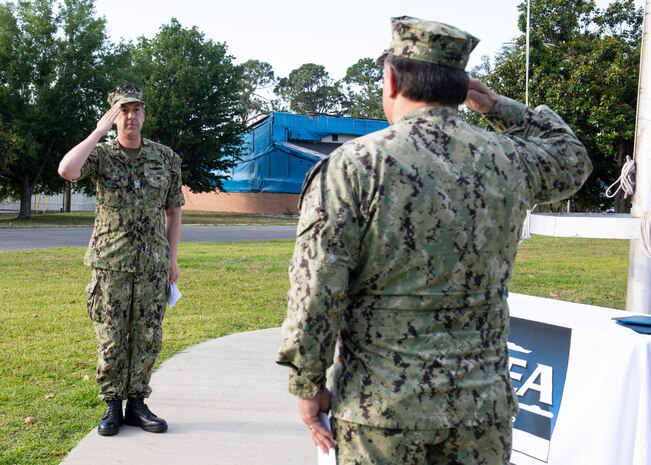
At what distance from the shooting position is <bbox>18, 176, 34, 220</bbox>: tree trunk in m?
33.2

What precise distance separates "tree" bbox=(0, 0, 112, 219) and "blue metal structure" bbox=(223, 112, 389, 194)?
11928 mm

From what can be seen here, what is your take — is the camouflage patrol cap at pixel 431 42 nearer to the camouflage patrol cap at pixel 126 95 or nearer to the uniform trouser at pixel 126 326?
the camouflage patrol cap at pixel 126 95

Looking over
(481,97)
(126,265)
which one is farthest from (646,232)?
(126,265)

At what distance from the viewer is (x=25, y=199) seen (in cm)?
3366

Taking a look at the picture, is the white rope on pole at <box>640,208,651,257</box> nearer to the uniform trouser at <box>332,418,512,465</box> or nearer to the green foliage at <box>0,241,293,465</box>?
the uniform trouser at <box>332,418,512,465</box>

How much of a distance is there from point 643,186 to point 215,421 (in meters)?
2.97

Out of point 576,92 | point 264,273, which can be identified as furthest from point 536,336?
point 576,92

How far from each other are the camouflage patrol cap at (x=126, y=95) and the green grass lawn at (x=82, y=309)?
2.02 metres

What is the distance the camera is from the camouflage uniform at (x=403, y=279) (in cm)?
199

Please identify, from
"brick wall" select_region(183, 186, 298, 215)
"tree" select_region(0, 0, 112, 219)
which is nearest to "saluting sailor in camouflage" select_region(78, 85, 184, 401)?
"tree" select_region(0, 0, 112, 219)

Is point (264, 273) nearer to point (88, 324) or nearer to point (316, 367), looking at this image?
point (88, 324)

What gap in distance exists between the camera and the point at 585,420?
3.26m

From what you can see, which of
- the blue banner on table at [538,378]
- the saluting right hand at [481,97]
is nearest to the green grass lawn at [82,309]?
the blue banner on table at [538,378]

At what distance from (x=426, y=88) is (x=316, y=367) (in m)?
0.83
